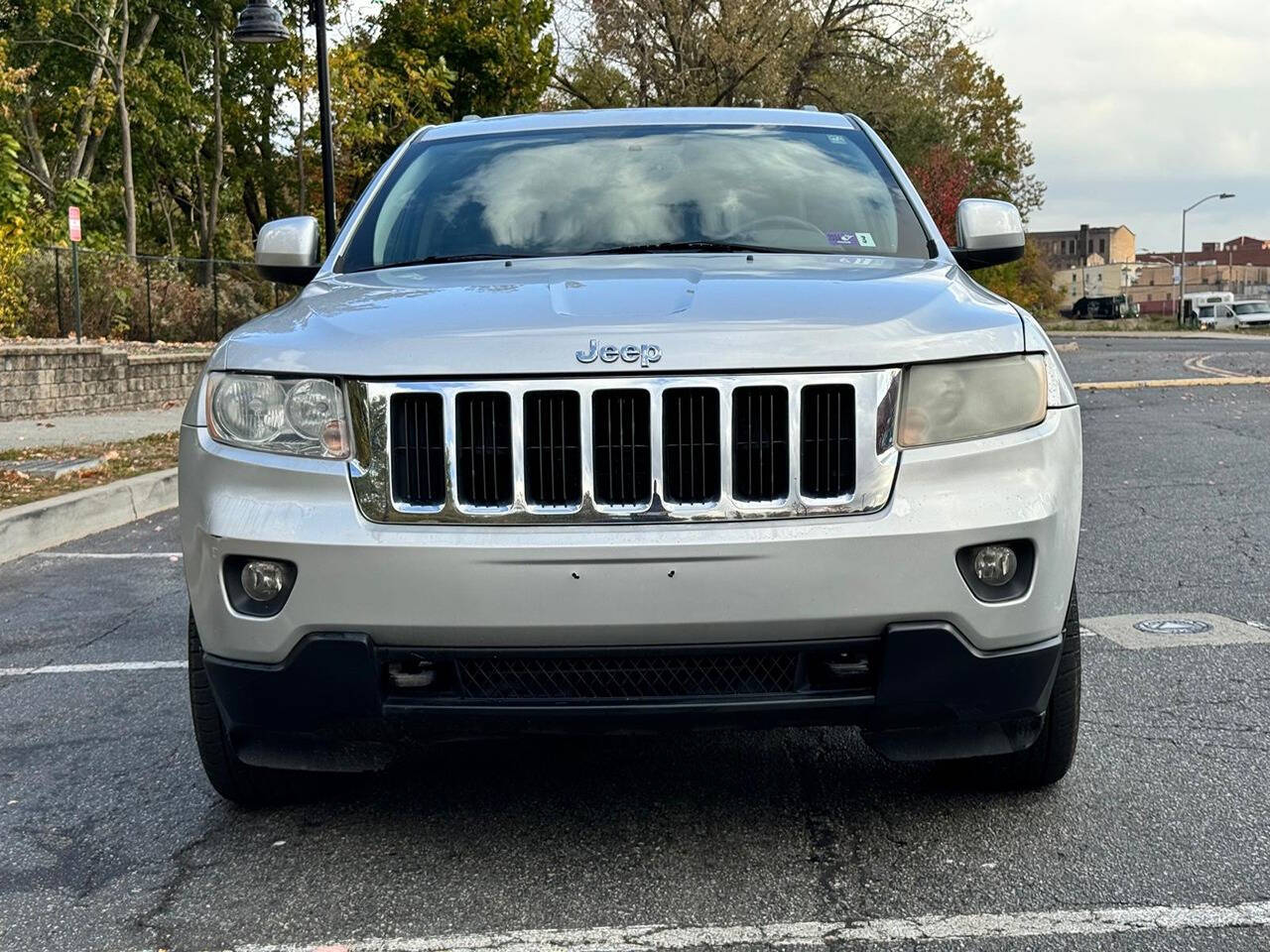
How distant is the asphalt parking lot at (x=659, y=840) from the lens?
117 inches

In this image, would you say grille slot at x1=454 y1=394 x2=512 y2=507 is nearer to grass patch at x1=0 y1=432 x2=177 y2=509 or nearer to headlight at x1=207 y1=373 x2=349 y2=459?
headlight at x1=207 y1=373 x2=349 y2=459

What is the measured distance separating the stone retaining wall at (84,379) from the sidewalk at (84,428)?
0.22 m

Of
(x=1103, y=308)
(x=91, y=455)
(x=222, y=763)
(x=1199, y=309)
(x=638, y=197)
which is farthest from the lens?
(x=1103, y=308)

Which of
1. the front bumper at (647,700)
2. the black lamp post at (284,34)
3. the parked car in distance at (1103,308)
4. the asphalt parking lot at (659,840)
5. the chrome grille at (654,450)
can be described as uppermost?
the black lamp post at (284,34)

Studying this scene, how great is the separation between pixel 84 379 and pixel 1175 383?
45.0 ft

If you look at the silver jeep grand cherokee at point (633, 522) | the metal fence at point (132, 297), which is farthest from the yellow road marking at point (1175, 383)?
the silver jeep grand cherokee at point (633, 522)

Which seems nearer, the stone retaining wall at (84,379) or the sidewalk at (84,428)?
the sidewalk at (84,428)

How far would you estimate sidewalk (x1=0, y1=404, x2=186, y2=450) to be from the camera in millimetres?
13117

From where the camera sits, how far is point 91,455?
38.1ft

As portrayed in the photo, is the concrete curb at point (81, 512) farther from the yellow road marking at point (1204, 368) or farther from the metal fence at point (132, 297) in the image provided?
the yellow road marking at point (1204, 368)

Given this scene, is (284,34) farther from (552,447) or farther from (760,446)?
(760,446)

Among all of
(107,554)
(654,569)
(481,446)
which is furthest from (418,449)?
(107,554)

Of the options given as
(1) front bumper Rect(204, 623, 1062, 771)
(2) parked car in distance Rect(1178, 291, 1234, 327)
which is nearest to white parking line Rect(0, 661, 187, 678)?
(1) front bumper Rect(204, 623, 1062, 771)

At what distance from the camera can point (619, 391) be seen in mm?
3033
